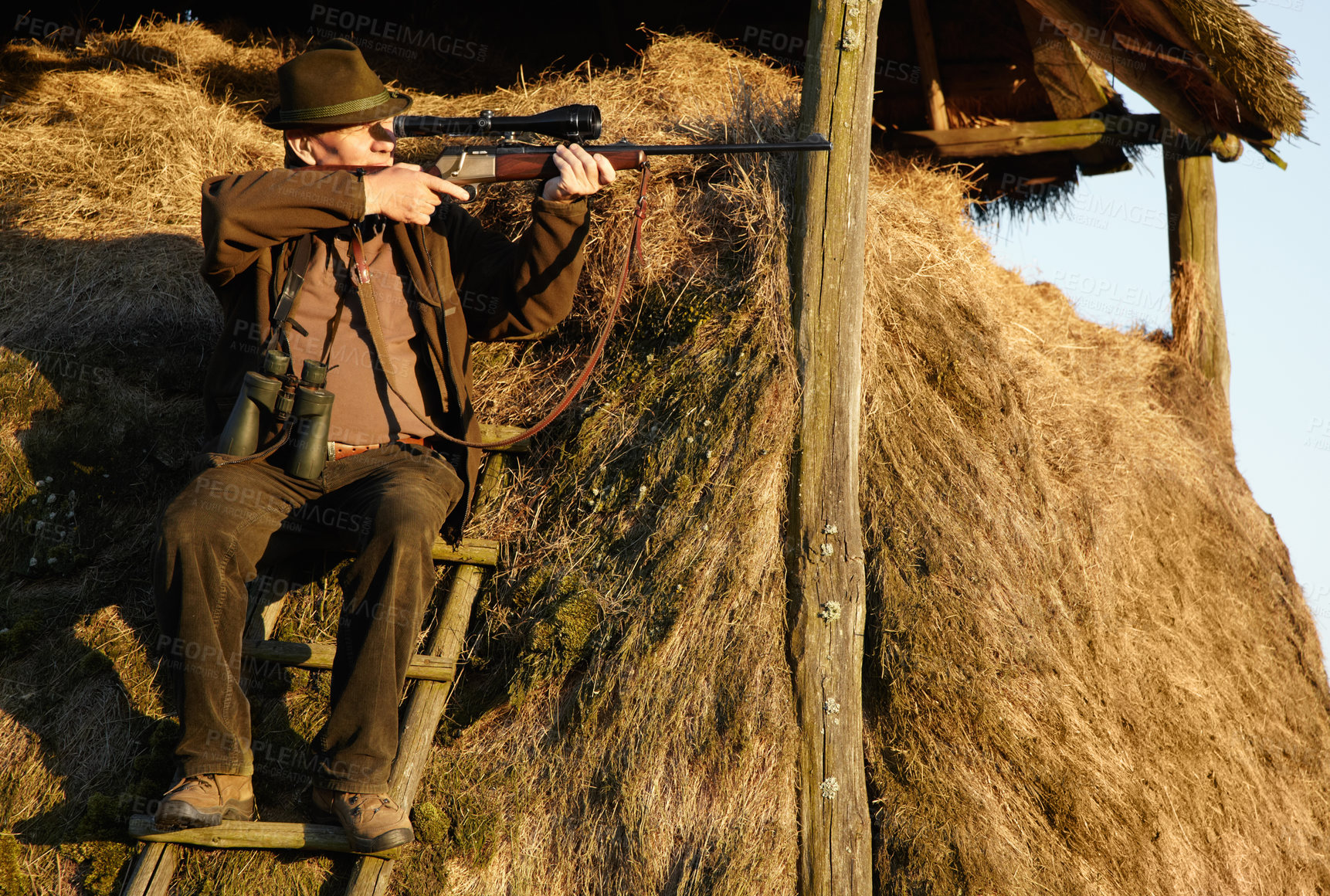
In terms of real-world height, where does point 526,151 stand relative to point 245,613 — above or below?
above

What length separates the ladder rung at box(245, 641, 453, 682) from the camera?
3439mm

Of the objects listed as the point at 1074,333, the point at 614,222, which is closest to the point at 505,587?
the point at 614,222

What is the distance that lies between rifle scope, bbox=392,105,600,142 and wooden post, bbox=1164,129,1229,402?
17.3ft

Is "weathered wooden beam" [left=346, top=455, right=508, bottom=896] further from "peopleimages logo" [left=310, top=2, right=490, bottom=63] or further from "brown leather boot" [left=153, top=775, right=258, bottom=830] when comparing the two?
"peopleimages logo" [left=310, top=2, right=490, bottom=63]

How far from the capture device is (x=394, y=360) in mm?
3611

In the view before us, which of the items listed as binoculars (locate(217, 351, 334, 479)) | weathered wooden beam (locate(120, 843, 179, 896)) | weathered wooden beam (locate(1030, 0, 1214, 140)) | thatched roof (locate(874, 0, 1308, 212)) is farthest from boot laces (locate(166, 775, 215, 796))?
weathered wooden beam (locate(1030, 0, 1214, 140))

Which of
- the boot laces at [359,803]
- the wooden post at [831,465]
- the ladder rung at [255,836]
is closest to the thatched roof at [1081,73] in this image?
the wooden post at [831,465]

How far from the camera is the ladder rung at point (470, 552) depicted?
3.75m

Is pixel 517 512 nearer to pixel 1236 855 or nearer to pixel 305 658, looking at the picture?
pixel 305 658

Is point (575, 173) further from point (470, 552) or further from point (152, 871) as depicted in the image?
point (152, 871)

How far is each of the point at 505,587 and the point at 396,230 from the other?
139 centimetres

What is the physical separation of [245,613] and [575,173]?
1.78 m

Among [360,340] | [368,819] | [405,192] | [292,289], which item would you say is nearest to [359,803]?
[368,819]

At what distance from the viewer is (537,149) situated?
3559mm
